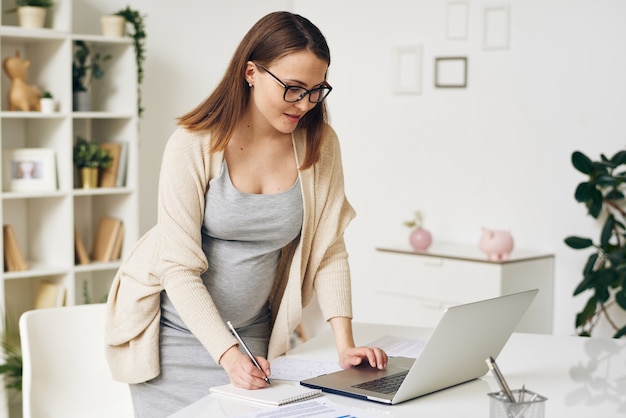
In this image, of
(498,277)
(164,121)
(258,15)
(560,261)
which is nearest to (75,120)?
(164,121)

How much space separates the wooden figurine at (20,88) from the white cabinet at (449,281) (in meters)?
1.80

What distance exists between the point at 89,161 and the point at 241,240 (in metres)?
2.31

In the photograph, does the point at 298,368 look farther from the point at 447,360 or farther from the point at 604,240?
the point at 604,240

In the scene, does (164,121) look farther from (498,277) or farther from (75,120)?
(498,277)

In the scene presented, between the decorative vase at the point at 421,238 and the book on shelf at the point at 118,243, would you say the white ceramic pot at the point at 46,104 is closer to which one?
the book on shelf at the point at 118,243

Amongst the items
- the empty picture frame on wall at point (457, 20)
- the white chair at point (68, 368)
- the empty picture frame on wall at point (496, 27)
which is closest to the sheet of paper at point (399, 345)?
the white chair at point (68, 368)

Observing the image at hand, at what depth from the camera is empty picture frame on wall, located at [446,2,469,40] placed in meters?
4.41

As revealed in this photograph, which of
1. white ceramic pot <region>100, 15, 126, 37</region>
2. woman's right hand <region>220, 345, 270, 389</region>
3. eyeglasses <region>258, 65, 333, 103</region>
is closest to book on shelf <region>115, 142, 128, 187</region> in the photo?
white ceramic pot <region>100, 15, 126, 37</region>

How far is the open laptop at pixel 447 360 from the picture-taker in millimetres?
1497

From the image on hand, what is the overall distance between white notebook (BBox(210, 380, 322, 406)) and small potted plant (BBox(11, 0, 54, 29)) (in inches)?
105

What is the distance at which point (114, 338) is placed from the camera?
1.93 m

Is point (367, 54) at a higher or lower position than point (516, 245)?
higher

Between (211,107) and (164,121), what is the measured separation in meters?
2.87

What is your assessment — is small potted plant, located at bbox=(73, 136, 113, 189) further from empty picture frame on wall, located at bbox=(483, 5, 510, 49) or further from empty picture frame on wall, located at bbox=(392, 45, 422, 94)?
empty picture frame on wall, located at bbox=(483, 5, 510, 49)
